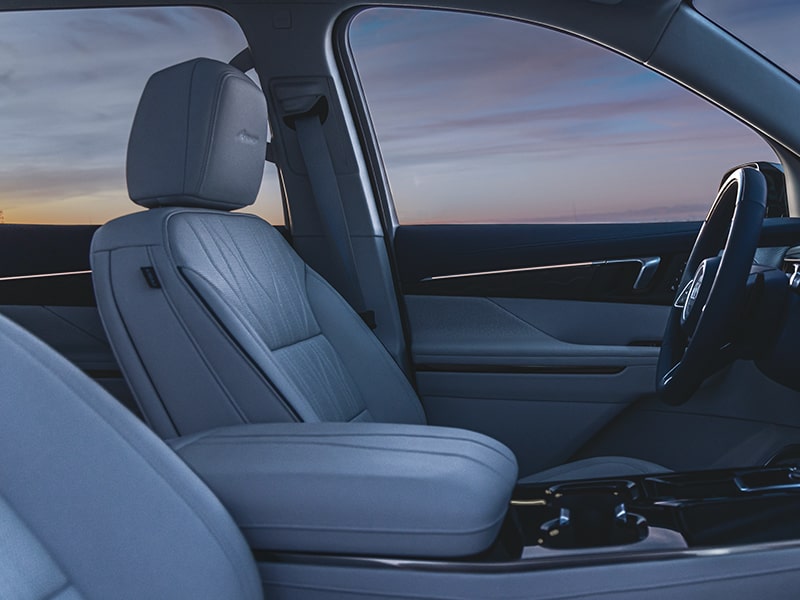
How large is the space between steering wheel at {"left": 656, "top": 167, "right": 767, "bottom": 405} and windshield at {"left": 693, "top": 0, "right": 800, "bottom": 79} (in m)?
0.43

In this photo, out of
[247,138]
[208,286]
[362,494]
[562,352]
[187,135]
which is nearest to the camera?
[362,494]

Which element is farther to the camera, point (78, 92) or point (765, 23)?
point (78, 92)

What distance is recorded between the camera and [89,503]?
2.83 ft

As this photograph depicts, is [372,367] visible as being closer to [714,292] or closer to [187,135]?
[187,135]

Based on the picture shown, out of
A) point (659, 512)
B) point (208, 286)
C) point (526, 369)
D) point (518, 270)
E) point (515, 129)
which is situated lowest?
point (526, 369)

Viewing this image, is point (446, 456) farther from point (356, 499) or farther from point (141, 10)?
point (141, 10)

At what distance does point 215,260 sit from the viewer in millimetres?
1712

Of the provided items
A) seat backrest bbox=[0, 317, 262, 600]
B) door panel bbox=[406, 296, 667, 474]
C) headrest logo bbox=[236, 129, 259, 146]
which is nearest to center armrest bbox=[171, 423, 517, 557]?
seat backrest bbox=[0, 317, 262, 600]

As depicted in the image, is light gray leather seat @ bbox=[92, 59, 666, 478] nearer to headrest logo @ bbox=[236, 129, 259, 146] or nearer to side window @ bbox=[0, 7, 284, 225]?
headrest logo @ bbox=[236, 129, 259, 146]

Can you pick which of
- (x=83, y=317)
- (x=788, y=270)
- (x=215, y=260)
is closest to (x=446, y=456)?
(x=215, y=260)

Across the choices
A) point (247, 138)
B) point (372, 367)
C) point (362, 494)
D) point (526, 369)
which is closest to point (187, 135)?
point (247, 138)

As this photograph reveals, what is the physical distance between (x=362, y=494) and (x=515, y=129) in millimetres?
1669

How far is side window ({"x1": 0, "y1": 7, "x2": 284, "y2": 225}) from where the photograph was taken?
250 cm

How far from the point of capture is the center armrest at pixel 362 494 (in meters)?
1.11
